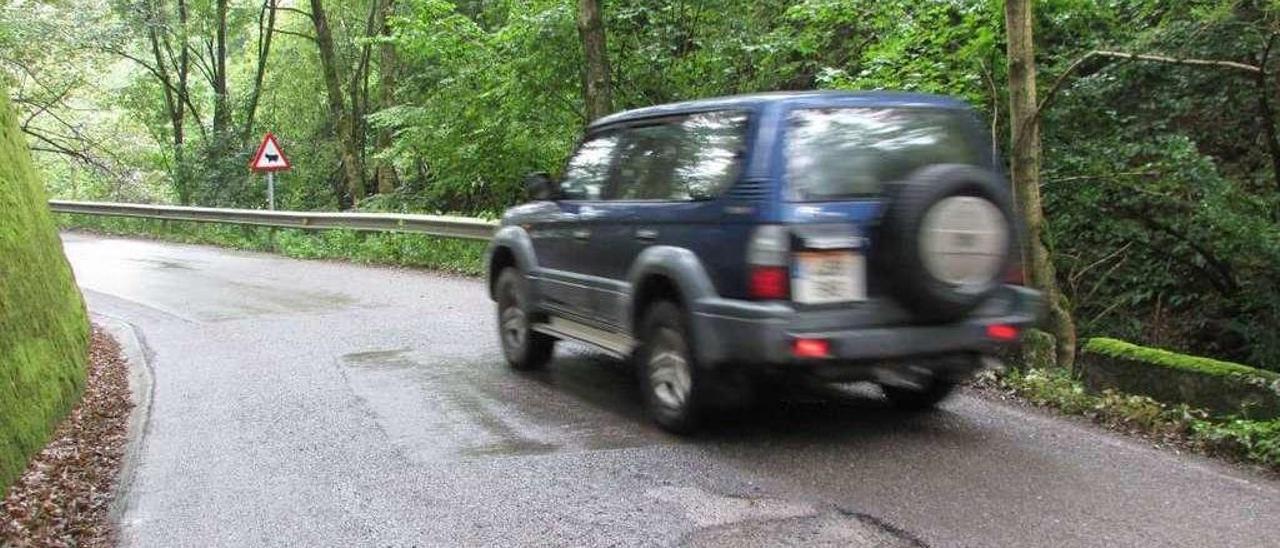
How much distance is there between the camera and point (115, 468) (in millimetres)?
5953

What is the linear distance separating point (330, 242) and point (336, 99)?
7.07 m

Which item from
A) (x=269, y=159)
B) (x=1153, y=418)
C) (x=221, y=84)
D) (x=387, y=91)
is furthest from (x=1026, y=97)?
(x=221, y=84)

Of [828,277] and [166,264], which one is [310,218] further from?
[828,277]

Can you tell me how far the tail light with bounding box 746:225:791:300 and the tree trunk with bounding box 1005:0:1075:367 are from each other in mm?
3890

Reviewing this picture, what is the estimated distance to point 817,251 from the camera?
5.26 metres

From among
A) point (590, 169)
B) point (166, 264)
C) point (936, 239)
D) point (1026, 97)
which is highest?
point (1026, 97)

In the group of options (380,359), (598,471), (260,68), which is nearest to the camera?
(598,471)

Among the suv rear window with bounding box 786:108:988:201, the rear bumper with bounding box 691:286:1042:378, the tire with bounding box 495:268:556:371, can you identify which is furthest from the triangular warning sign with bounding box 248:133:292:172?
the suv rear window with bounding box 786:108:988:201

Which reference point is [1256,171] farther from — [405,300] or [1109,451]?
[405,300]

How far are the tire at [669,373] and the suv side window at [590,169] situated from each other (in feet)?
4.28

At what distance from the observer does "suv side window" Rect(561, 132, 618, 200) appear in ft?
23.5

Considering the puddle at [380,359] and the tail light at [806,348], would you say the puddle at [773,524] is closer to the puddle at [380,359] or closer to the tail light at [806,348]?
the tail light at [806,348]

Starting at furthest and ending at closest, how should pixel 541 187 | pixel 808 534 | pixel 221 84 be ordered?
pixel 221 84 → pixel 541 187 → pixel 808 534

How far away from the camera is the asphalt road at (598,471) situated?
181 inches
